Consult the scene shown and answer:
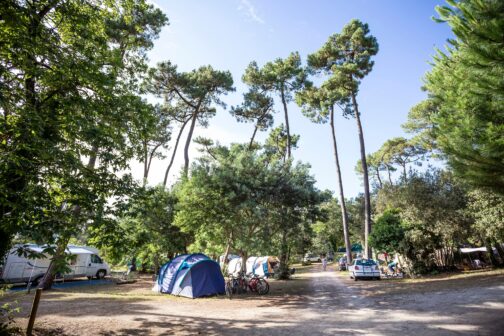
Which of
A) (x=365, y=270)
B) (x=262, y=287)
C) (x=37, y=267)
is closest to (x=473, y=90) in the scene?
(x=262, y=287)

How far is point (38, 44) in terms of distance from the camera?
475cm

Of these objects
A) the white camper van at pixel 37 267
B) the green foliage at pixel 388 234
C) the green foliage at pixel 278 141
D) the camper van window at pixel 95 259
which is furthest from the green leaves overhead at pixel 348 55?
the camper van window at pixel 95 259

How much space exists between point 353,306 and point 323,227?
3751 cm

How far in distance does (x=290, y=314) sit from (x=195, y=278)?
5676mm

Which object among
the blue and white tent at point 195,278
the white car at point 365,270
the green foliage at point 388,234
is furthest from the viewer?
the white car at point 365,270

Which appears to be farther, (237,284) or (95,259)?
(95,259)

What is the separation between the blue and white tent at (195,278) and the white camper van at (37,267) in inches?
182

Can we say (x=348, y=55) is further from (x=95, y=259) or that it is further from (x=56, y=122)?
(x=95, y=259)

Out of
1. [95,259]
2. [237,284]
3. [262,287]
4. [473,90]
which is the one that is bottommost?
[262,287]

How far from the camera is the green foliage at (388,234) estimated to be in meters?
17.5

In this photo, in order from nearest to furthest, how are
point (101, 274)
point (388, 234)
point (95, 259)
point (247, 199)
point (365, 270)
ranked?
1. point (247, 199)
2. point (388, 234)
3. point (365, 270)
4. point (95, 259)
5. point (101, 274)

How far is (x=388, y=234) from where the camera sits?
17.7 m

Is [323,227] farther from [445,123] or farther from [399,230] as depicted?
[445,123]

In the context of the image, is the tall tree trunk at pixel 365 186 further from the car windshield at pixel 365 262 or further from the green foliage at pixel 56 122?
the green foliage at pixel 56 122
